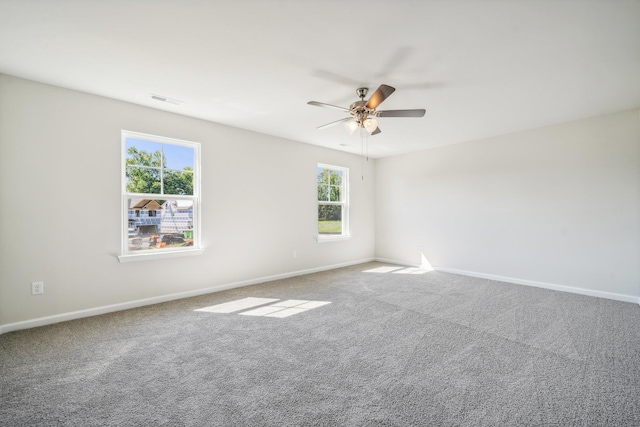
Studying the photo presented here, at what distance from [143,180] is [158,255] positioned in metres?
1.01

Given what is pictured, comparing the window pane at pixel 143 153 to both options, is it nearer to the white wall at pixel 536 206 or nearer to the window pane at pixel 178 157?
the window pane at pixel 178 157

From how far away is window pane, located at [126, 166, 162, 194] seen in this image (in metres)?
3.53

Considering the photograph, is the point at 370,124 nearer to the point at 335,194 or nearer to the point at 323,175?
the point at 323,175

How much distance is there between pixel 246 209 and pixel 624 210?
5.47 metres

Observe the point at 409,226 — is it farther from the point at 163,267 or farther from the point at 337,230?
the point at 163,267

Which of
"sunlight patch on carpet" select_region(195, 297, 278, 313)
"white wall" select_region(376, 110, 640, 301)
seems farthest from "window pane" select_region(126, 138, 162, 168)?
"white wall" select_region(376, 110, 640, 301)

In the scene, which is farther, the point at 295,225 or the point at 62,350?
the point at 295,225

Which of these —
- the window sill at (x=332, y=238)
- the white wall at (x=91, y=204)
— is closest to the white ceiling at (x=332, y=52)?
the white wall at (x=91, y=204)

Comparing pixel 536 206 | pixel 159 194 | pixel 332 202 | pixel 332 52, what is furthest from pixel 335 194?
pixel 332 52

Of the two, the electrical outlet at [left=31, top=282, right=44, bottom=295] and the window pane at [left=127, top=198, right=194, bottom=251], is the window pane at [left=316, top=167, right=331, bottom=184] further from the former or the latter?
the electrical outlet at [left=31, top=282, right=44, bottom=295]

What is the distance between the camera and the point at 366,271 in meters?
5.61

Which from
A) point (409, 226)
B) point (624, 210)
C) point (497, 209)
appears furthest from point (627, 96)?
point (409, 226)

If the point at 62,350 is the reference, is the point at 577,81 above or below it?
above

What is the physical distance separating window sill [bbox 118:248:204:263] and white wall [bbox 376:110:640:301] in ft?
14.5
